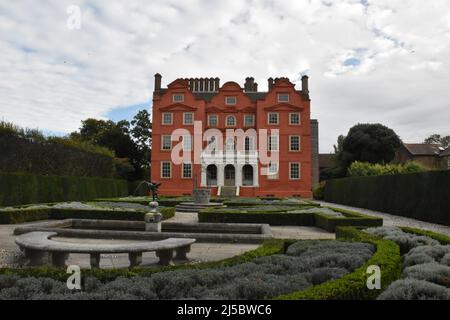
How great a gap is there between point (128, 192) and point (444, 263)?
32.3 metres

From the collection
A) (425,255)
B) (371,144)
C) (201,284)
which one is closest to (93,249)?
(201,284)

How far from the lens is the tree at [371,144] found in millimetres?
47625

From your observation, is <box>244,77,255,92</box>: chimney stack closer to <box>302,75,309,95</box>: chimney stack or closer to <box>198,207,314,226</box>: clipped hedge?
<box>302,75,309,95</box>: chimney stack

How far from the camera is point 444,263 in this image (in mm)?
5199

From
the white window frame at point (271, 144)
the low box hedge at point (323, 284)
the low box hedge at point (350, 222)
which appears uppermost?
the white window frame at point (271, 144)

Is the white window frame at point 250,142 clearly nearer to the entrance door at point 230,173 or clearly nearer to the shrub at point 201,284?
the entrance door at point 230,173

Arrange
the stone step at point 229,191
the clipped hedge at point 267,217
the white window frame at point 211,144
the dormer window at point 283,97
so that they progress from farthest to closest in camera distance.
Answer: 1. the white window frame at point 211,144
2. the dormer window at point 283,97
3. the stone step at point 229,191
4. the clipped hedge at point 267,217

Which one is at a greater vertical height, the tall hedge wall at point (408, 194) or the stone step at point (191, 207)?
the tall hedge wall at point (408, 194)

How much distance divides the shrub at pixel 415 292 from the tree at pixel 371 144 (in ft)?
152

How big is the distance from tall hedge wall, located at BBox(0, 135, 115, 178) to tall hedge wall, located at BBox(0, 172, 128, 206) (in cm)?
192

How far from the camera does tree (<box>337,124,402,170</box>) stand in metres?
47.6

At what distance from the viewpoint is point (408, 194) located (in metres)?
17.4

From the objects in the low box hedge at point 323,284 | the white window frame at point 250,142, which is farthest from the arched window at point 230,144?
the low box hedge at point 323,284
